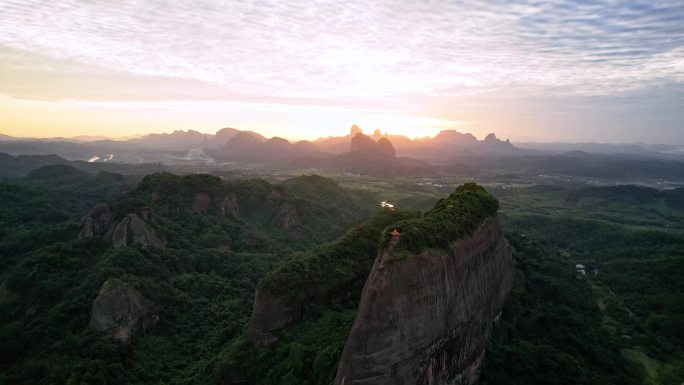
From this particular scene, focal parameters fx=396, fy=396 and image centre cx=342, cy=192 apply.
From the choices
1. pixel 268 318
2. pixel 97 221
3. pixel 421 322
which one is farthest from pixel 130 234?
pixel 421 322

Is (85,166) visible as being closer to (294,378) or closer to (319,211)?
(319,211)

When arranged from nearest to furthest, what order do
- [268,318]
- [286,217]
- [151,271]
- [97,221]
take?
1. [268,318]
2. [151,271]
3. [97,221]
4. [286,217]

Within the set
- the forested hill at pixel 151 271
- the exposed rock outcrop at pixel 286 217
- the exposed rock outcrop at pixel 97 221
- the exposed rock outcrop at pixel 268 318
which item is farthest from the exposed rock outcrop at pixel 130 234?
→ the exposed rock outcrop at pixel 286 217

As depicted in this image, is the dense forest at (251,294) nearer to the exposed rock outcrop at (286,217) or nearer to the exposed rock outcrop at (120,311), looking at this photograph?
the exposed rock outcrop at (286,217)

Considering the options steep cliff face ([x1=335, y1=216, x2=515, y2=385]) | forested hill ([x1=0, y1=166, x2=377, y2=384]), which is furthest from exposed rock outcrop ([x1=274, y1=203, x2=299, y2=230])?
steep cliff face ([x1=335, y1=216, x2=515, y2=385])

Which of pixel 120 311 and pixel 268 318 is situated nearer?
pixel 268 318

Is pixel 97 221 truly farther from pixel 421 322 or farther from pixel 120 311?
pixel 421 322
